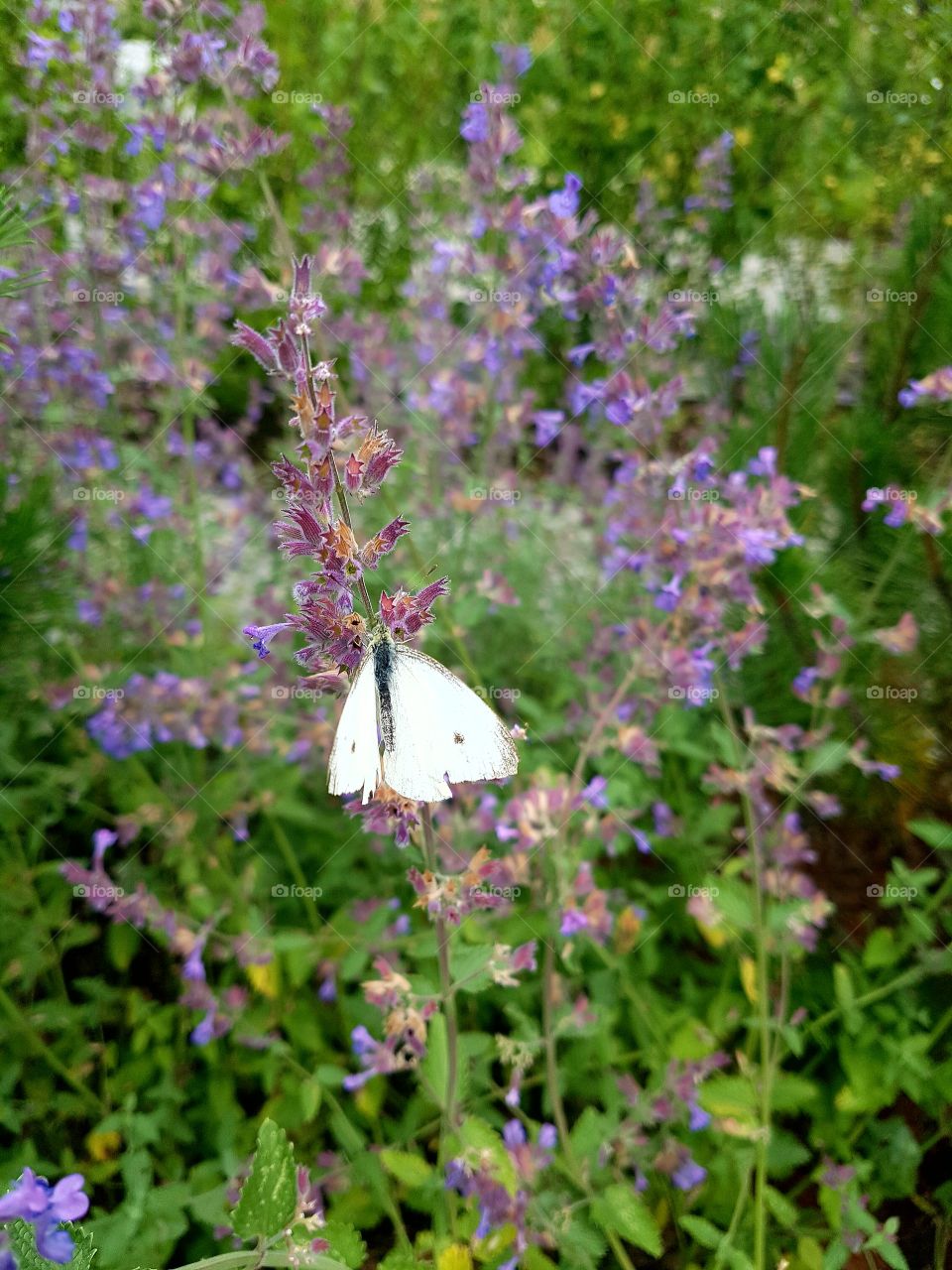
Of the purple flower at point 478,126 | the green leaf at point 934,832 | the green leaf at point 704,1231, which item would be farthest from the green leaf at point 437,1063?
the purple flower at point 478,126

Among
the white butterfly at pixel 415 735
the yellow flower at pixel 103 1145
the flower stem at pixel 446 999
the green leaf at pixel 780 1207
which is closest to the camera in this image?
the white butterfly at pixel 415 735

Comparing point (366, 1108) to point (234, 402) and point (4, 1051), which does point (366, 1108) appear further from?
point (234, 402)

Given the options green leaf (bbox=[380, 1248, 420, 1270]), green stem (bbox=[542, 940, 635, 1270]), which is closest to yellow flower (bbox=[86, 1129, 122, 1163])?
green leaf (bbox=[380, 1248, 420, 1270])

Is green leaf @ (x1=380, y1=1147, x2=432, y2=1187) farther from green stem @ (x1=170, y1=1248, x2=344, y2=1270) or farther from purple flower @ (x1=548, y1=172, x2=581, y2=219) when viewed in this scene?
purple flower @ (x1=548, y1=172, x2=581, y2=219)

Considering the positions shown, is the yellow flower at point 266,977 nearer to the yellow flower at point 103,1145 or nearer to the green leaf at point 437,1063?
the yellow flower at point 103,1145

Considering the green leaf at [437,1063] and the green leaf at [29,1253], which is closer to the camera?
the green leaf at [29,1253]
